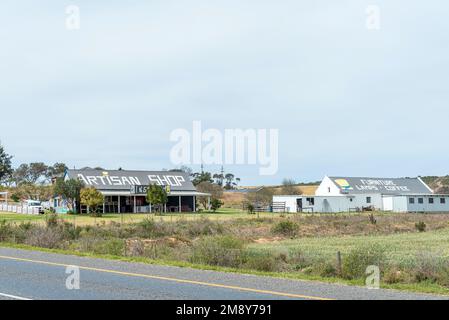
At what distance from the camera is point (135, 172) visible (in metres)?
87.7

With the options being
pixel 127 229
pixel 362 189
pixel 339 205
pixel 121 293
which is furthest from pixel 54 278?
pixel 362 189

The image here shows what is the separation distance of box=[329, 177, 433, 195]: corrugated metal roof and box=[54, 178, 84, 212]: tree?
38086mm

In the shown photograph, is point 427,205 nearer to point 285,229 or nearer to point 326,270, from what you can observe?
point 285,229

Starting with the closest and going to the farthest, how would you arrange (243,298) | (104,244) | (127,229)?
(243,298) → (104,244) → (127,229)

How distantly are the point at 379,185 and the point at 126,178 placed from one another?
39.4 meters

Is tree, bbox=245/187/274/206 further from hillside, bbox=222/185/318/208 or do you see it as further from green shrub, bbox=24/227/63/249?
green shrub, bbox=24/227/63/249

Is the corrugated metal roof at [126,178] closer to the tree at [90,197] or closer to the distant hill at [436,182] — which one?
the tree at [90,197]

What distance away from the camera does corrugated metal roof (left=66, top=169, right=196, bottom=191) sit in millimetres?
80750

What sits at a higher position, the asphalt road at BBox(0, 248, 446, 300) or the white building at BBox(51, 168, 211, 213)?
the white building at BBox(51, 168, 211, 213)

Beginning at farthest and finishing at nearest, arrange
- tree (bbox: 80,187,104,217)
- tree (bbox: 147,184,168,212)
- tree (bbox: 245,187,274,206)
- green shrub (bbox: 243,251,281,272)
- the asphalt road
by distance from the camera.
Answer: tree (bbox: 245,187,274,206) → tree (bbox: 147,184,168,212) → tree (bbox: 80,187,104,217) → green shrub (bbox: 243,251,281,272) → the asphalt road

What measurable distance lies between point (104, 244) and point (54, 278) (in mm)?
10056

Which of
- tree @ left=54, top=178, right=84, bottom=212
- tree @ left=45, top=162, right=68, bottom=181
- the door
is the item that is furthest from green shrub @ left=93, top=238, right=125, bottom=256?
tree @ left=45, top=162, right=68, bottom=181

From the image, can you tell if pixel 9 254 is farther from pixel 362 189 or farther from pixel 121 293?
pixel 362 189

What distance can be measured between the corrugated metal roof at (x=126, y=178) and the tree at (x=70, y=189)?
4.95 meters
